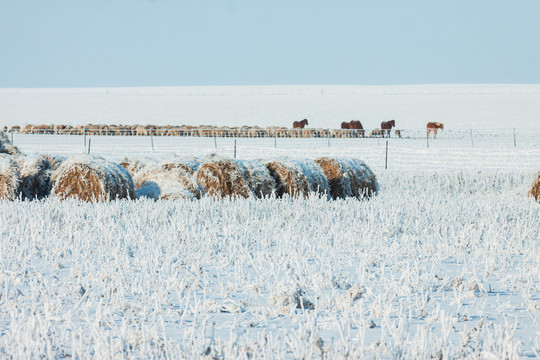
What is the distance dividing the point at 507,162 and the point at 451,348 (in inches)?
772

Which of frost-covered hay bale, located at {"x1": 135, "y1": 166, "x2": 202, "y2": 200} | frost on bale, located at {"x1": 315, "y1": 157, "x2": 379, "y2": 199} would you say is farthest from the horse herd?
frost-covered hay bale, located at {"x1": 135, "y1": 166, "x2": 202, "y2": 200}

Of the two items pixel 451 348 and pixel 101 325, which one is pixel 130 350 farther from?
pixel 451 348

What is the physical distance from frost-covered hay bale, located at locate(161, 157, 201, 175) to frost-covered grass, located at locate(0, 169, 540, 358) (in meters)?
2.14

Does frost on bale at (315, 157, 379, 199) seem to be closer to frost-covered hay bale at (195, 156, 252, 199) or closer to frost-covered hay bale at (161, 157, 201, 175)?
frost-covered hay bale at (195, 156, 252, 199)

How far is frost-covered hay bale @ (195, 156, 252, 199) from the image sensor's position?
9.95 metres

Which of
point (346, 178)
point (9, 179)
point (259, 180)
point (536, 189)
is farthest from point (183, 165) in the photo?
point (536, 189)

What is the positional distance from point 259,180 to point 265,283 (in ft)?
17.9

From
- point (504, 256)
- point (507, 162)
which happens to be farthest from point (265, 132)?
point (504, 256)

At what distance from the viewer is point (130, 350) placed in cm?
337

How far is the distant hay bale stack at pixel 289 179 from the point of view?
33.4 ft

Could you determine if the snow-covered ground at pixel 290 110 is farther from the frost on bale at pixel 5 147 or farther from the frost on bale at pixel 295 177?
the frost on bale at pixel 5 147

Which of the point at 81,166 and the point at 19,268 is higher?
the point at 81,166

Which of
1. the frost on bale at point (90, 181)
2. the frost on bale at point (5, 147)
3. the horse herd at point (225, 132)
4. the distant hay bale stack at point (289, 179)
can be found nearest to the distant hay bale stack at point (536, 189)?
the distant hay bale stack at point (289, 179)

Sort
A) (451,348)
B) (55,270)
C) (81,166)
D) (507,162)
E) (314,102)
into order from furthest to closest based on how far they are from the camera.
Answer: (314,102), (507,162), (81,166), (55,270), (451,348)
